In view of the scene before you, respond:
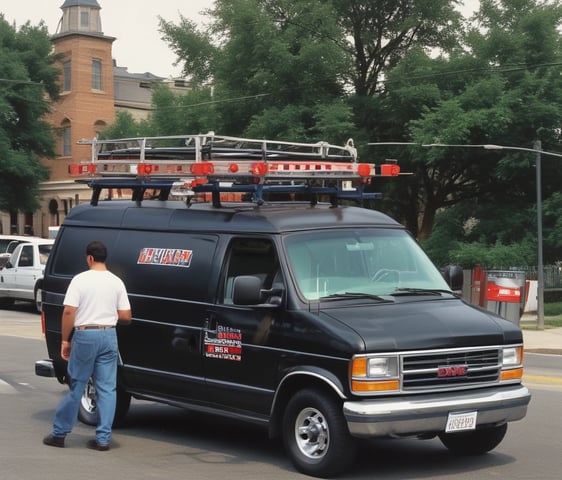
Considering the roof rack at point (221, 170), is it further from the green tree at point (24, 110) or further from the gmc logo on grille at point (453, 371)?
the green tree at point (24, 110)

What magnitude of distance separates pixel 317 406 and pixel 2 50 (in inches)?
2322

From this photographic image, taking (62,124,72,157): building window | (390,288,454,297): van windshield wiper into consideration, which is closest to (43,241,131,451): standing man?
(390,288,454,297): van windshield wiper

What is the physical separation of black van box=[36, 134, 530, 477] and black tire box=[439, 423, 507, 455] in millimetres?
13

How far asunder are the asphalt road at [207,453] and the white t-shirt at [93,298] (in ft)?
3.70

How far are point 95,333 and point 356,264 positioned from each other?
222 cm

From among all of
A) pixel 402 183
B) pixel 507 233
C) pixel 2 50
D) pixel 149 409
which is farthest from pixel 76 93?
pixel 149 409

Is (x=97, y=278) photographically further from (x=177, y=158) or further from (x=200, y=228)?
(x=177, y=158)

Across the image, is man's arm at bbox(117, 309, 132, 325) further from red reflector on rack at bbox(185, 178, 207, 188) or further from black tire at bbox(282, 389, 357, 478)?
black tire at bbox(282, 389, 357, 478)

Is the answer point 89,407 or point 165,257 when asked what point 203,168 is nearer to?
point 165,257

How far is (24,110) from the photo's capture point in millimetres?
65062

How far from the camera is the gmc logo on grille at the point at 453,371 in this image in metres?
7.93

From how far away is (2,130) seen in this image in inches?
2425

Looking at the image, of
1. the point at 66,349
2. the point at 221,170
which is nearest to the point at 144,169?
the point at 221,170

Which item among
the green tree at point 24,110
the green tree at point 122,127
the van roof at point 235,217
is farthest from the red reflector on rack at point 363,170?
the green tree at point 122,127
